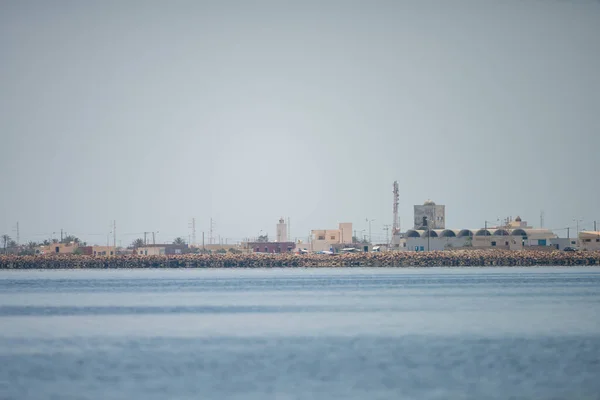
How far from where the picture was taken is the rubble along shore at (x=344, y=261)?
12575 centimetres

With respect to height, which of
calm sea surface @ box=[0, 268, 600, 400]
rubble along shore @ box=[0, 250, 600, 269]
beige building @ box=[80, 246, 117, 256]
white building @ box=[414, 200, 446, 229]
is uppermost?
white building @ box=[414, 200, 446, 229]

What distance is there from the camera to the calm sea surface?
2809 centimetres

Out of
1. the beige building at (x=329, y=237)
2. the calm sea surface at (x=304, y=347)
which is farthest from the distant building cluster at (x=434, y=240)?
the calm sea surface at (x=304, y=347)

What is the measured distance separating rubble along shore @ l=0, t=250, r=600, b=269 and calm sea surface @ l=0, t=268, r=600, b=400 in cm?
6018

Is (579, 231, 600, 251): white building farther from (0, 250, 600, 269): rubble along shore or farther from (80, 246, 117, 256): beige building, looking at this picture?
(80, 246, 117, 256): beige building

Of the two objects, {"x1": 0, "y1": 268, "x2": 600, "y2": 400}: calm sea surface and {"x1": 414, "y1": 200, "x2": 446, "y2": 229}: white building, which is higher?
{"x1": 414, "y1": 200, "x2": 446, "y2": 229}: white building

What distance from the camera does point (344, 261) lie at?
136125 mm

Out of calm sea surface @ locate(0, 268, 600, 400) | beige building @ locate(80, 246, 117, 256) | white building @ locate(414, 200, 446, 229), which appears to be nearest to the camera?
calm sea surface @ locate(0, 268, 600, 400)

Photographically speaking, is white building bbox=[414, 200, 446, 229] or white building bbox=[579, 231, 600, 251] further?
white building bbox=[414, 200, 446, 229]

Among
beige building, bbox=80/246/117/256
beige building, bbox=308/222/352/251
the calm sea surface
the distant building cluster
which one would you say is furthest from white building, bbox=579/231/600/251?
beige building, bbox=80/246/117/256

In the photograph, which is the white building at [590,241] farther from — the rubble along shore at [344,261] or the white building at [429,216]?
the white building at [429,216]

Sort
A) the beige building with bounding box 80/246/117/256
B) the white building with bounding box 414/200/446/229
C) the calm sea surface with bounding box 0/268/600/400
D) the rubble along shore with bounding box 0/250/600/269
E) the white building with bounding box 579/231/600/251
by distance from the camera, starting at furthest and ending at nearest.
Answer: the beige building with bounding box 80/246/117/256, the white building with bounding box 414/200/446/229, the white building with bounding box 579/231/600/251, the rubble along shore with bounding box 0/250/600/269, the calm sea surface with bounding box 0/268/600/400

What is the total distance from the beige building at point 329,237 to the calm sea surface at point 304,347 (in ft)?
377

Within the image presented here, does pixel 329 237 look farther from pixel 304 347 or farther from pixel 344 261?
pixel 304 347
